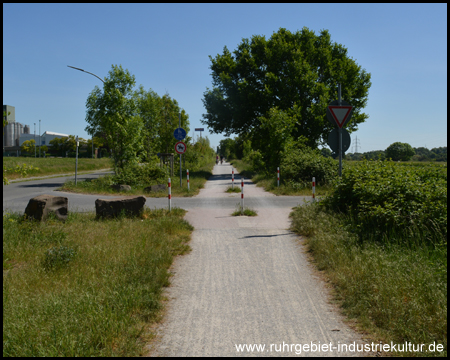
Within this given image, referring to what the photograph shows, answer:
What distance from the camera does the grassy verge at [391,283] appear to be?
394 cm

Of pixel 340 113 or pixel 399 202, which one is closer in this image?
pixel 399 202

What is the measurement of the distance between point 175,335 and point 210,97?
36103 millimetres

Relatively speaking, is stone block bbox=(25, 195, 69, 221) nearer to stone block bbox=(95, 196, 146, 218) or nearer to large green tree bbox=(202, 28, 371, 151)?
stone block bbox=(95, 196, 146, 218)

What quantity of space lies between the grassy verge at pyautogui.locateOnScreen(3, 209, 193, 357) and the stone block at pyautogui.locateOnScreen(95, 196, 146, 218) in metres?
1.21

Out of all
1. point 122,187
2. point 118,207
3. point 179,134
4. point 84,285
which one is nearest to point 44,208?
point 118,207

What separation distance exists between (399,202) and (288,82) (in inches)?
1092

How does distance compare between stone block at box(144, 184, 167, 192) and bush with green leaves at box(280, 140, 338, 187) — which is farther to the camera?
bush with green leaves at box(280, 140, 338, 187)

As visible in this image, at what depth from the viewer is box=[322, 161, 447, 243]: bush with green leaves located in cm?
683

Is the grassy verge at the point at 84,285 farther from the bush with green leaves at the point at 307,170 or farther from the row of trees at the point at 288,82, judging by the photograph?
the row of trees at the point at 288,82

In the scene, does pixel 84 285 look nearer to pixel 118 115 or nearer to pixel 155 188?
pixel 155 188

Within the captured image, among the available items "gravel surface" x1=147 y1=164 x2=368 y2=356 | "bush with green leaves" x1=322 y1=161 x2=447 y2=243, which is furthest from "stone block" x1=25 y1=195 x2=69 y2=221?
"bush with green leaves" x1=322 y1=161 x2=447 y2=243

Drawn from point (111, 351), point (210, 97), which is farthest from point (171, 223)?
point (210, 97)

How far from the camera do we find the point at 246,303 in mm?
4961

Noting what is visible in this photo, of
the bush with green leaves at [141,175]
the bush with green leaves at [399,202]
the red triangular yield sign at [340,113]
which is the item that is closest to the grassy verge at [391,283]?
the bush with green leaves at [399,202]
